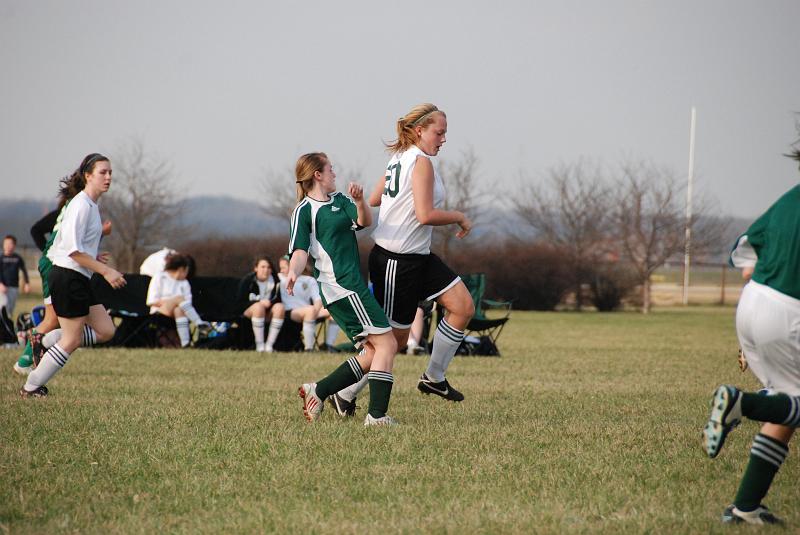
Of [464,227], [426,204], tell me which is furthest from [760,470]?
[426,204]

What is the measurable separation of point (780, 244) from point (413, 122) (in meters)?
3.15

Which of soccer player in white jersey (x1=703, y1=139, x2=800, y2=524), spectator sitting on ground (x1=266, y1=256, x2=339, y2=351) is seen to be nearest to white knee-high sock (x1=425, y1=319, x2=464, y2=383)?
soccer player in white jersey (x1=703, y1=139, x2=800, y2=524)

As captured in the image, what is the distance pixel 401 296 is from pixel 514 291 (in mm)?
30094

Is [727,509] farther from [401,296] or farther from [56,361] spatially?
[56,361]

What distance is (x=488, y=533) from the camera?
3855mm

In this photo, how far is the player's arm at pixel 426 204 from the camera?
6.29 meters

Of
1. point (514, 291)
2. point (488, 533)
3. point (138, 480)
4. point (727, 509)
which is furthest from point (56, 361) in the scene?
Answer: point (514, 291)

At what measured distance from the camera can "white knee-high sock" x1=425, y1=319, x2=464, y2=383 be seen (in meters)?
7.02

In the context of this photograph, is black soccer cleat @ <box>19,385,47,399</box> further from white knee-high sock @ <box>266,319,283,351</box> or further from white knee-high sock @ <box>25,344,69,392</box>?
white knee-high sock @ <box>266,319,283,351</box>

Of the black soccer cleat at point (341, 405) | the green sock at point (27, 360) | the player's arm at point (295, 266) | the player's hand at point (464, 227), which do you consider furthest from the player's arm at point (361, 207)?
the green sock at point (27, 360)

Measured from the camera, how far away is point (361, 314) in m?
6.38

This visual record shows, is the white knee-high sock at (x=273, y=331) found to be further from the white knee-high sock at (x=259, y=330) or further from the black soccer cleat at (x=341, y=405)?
the black soccer cleat at (x=341, y=405)

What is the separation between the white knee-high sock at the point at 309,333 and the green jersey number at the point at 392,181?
7.81m

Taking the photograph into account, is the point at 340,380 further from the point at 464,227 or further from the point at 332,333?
the point at 332,333
